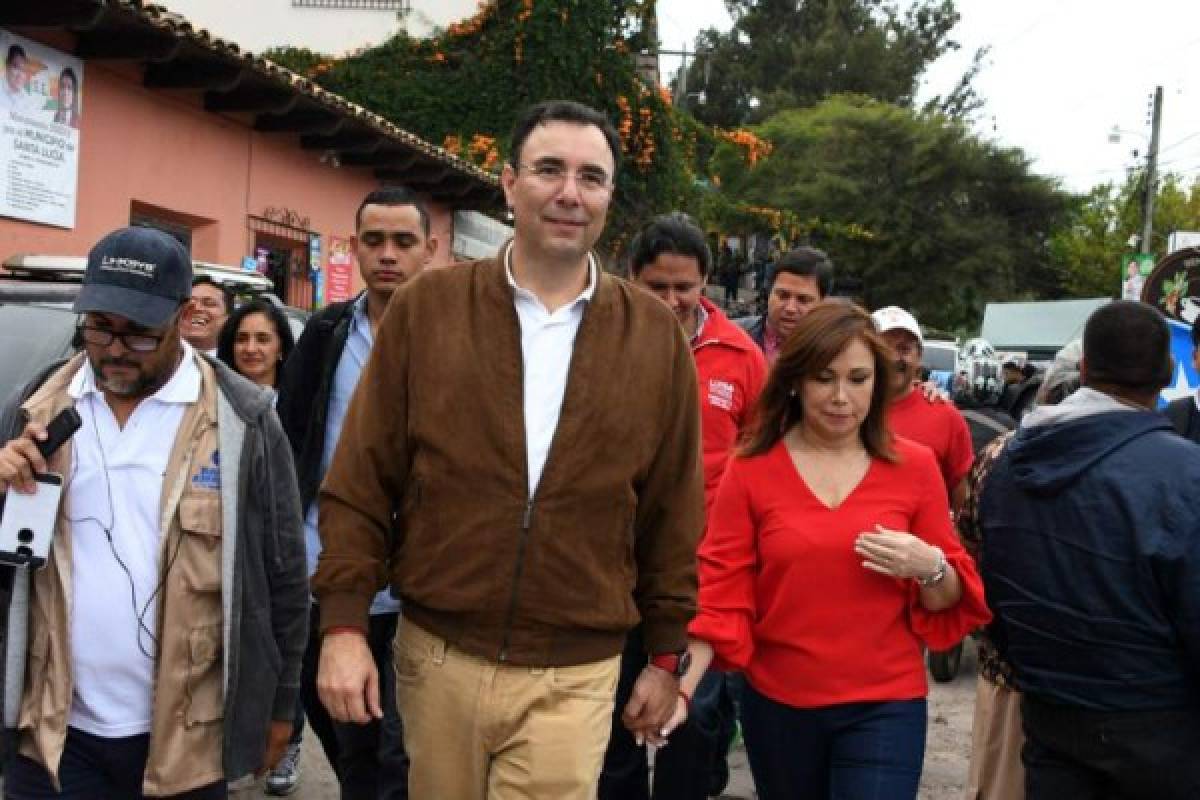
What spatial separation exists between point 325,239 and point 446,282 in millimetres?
12315

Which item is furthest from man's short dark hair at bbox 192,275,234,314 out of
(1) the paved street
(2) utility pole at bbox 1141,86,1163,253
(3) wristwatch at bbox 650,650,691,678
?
(2) utility pole at bbox 1141,86,1163,253

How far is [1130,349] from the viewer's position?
3.52 meters

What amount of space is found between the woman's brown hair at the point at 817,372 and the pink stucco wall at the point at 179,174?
7677 millimetres

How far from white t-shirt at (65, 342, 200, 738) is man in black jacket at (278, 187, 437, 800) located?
116 centimetres

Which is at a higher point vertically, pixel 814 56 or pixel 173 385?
pixel 814 56

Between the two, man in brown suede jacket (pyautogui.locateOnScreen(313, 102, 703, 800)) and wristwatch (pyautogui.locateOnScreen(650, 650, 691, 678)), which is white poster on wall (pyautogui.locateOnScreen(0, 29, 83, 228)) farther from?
wristwatch (pyautogui.locateOnScreen(650, 650, 691, 678))

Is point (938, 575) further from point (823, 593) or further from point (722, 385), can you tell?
point (722, 385)

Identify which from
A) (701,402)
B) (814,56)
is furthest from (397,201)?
(814,56)

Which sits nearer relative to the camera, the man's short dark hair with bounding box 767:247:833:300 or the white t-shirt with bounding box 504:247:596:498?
the white t-shirt with bounding box 504:247:596:498

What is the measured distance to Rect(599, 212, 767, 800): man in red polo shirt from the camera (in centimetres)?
459

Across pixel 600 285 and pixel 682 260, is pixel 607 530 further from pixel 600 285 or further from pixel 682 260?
pixel 682 260

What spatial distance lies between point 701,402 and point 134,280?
7.36 feet

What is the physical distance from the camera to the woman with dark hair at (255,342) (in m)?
5.76

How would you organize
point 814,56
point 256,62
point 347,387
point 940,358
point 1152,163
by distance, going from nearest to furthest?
point 347,387 < point 256,62 < point 940,358 < point 1152,163 < point 814,56
